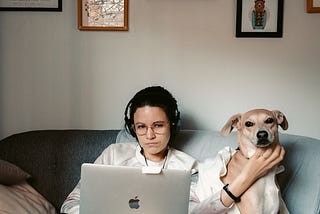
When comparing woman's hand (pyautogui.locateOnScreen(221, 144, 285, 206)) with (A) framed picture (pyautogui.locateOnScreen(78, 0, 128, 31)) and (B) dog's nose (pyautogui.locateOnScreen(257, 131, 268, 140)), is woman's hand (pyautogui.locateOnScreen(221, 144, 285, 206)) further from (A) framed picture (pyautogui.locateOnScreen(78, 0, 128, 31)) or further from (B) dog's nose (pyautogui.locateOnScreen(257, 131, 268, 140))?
(A) framed picture (pyautogui.locateOnScreen(78, 0, 128, 31))

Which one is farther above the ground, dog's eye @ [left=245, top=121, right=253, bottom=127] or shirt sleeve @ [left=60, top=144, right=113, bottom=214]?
dog's eye @ [left=245, top=121, right=253, bottom=127]

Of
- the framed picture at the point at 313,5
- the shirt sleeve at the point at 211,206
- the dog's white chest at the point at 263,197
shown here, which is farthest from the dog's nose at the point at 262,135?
the framed picture at the point at 313,5

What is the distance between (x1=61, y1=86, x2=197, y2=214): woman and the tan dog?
0.36 m

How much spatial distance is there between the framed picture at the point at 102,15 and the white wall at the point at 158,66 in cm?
A: 4

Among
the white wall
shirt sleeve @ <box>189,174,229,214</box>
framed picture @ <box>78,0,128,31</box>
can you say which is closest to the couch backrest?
the white wall

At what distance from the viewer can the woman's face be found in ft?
5.90

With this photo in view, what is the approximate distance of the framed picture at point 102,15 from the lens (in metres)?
2.31

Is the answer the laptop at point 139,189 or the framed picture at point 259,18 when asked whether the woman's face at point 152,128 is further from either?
the framed picture at point 259,18

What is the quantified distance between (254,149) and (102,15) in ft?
3.90

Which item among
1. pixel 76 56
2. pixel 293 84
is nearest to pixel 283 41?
pixel 293 84

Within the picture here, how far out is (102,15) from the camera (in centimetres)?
232

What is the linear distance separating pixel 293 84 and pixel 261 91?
17cm

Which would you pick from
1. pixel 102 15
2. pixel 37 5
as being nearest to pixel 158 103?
pixel 102 15

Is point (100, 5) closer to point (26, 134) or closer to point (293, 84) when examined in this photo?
point (26, 134)
